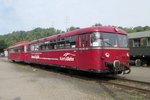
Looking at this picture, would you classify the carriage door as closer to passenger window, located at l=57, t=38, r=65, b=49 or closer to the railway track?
the railway track

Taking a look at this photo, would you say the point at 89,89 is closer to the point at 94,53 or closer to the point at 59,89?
the point at 59,89

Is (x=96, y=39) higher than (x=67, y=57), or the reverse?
(x=96, y=39)

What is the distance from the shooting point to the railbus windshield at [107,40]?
12984 mm

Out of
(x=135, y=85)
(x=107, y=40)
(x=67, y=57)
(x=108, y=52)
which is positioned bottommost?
(x=135, y=85)

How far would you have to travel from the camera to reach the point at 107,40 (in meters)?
13.3

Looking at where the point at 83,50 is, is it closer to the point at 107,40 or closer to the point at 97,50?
the point at 97,50

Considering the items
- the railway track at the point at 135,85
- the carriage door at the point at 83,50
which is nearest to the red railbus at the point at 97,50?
the carriage door at the point at 83,50

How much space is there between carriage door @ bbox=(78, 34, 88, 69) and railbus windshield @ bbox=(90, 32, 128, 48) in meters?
0.57

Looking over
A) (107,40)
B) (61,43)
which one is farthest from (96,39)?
(61,43)

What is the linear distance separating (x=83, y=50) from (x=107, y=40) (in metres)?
1.46

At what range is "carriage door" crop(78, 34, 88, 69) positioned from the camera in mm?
13555

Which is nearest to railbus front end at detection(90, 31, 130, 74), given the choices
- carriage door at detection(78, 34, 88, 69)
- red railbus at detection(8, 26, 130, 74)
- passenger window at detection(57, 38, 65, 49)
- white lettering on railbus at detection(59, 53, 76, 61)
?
red railbus at detection(8, 26, 130, 74)

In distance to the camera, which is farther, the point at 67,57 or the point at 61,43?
the point at 61,43

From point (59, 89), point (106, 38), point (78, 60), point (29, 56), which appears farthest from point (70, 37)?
point (29, 56)
